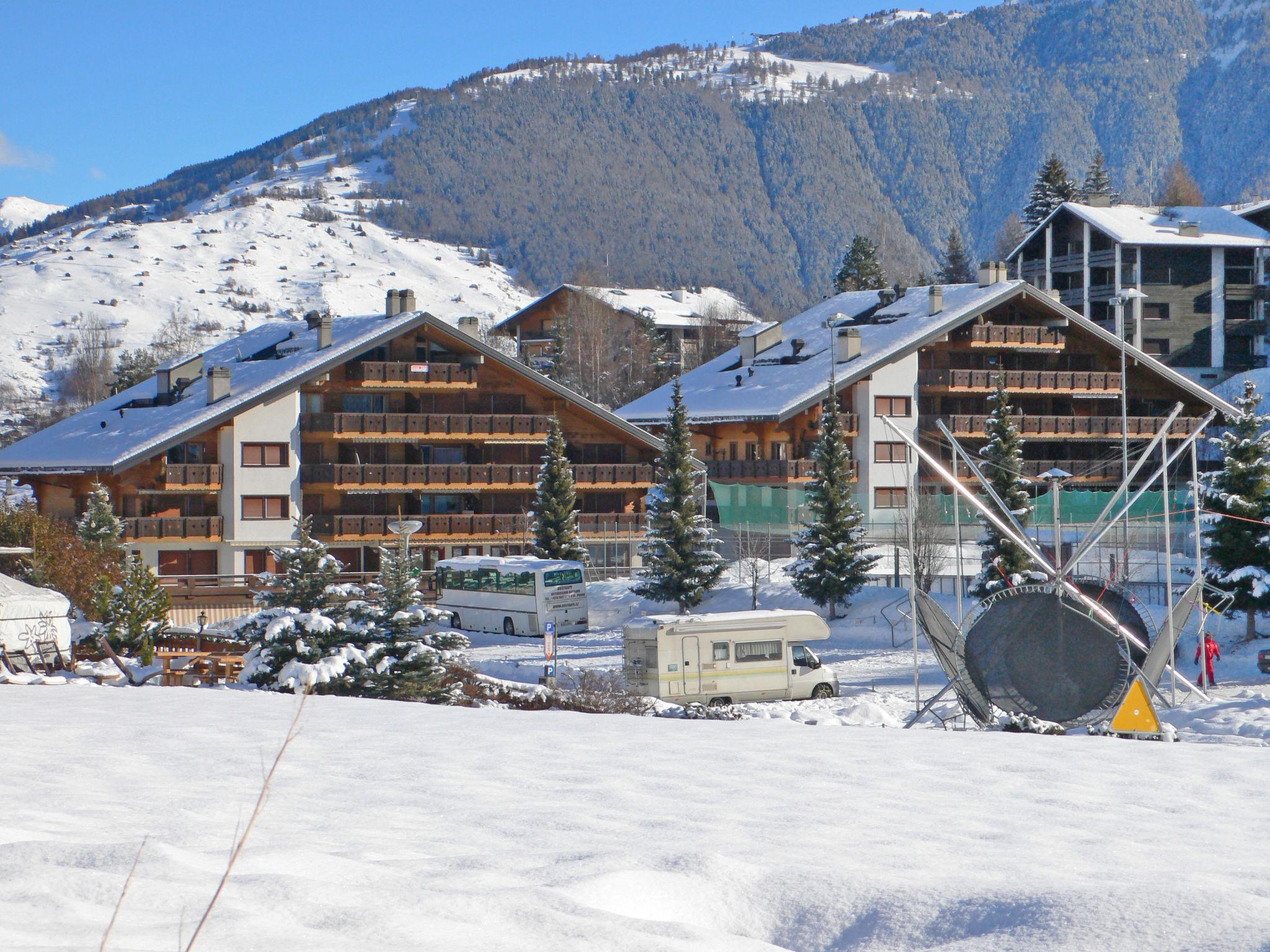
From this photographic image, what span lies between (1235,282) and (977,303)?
2822 centimetres

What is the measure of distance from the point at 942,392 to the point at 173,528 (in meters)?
33.3

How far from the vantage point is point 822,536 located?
49.1m

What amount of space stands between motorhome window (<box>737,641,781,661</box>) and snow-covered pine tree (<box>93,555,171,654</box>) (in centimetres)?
1332

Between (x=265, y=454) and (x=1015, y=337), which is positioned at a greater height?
(x=1015, y=337)

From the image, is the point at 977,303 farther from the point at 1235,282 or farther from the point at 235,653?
the point at 235,653

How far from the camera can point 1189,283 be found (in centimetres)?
8575

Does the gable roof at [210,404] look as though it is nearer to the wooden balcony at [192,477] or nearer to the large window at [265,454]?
the wooden balcony at [192,477]

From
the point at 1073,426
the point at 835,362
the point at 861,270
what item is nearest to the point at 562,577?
the point at 835,362

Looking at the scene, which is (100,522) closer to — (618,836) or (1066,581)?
(1066,581)

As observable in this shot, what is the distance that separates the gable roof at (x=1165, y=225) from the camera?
8462cm

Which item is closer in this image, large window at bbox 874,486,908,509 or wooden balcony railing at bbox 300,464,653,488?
wooden balcony railing at bbox 300,464,653,488

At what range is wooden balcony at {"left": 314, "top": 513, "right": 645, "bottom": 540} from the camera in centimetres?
5828

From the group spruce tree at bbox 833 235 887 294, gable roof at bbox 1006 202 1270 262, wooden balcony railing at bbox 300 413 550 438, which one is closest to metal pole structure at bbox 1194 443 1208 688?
wooden balcony railing at bbox 300 413 550 438

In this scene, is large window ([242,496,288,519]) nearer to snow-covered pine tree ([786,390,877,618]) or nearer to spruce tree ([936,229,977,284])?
snow-covered pine tree ([786,390,877,618])
